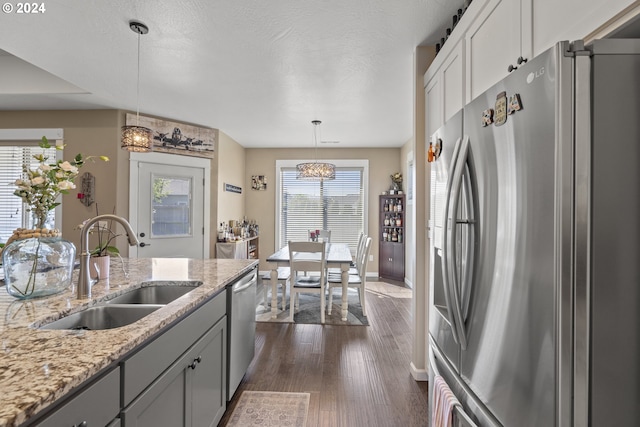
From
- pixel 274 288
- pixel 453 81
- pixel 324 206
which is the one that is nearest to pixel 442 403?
pixel 453 81

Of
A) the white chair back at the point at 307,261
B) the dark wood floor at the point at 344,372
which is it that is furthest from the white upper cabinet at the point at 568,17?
the white chair back at the point at 307,261

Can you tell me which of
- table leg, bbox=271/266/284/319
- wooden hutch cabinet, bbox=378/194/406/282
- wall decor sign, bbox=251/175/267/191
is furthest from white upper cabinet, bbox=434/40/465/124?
wall decor sign, bbox=251/175/267/191

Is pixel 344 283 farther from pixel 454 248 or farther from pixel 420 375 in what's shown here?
pixel 454 248

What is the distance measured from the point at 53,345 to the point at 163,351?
35cm

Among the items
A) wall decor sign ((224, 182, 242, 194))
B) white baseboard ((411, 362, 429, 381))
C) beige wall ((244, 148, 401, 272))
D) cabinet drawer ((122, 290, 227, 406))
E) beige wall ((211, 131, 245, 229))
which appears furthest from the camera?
beige wall ((244, 148, 401, 272))

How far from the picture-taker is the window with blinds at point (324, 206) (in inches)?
247

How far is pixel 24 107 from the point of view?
3.92 m

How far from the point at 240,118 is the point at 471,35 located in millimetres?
3376

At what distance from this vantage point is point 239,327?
206cm

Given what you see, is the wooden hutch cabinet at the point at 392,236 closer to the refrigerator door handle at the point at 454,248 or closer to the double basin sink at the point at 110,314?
the double basin sink at the point at 110,314

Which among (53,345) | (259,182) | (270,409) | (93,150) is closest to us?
(53,345)

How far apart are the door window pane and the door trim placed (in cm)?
23

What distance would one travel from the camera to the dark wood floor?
1964 millimetres

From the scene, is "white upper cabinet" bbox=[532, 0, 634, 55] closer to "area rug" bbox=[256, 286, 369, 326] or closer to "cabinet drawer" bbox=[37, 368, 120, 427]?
"cabinet drawer" bbox=[37, 368, 120, 427]
